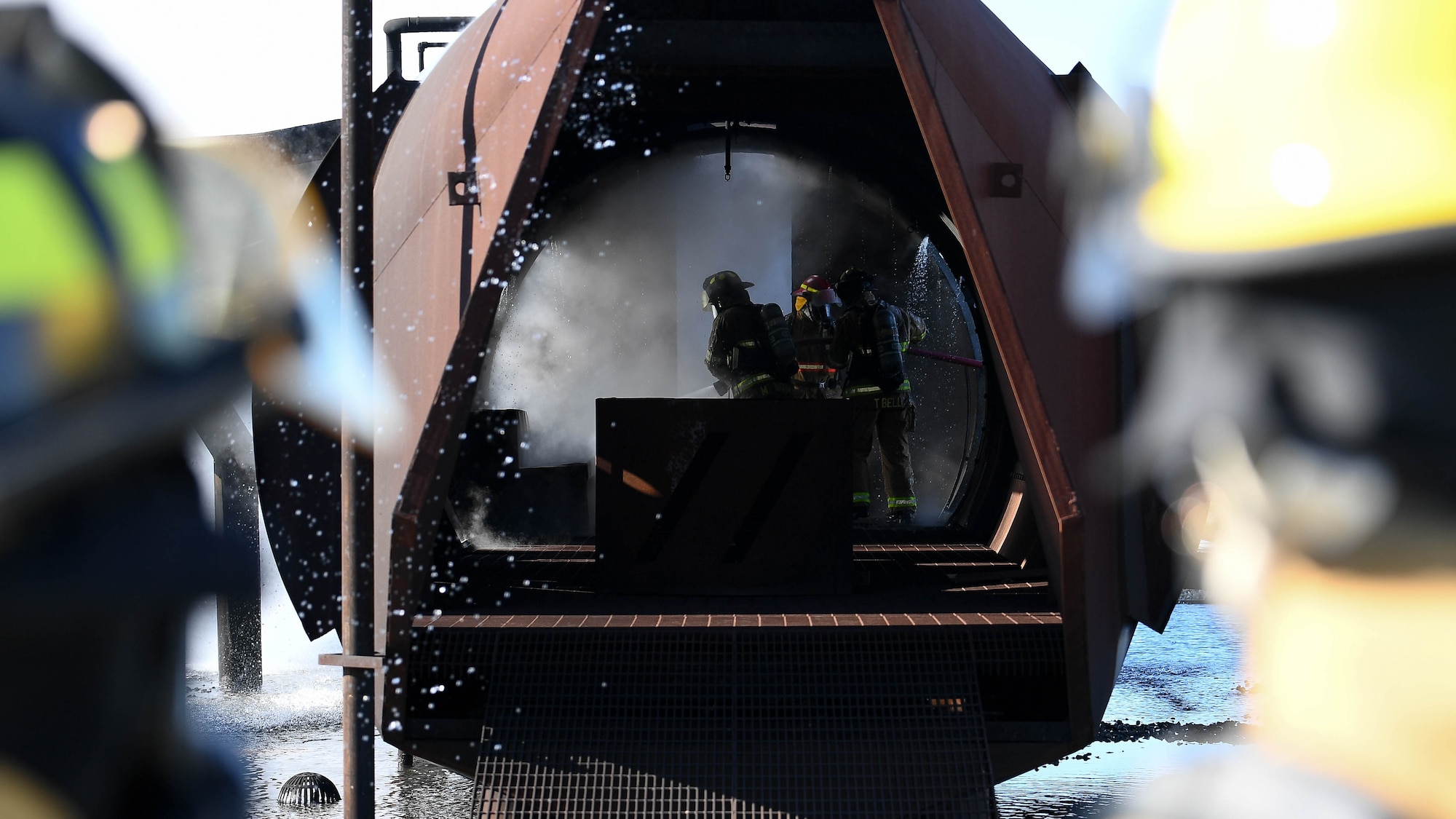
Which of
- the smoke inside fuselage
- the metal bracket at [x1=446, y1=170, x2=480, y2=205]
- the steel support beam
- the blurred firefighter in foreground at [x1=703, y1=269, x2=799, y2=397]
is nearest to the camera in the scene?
the metal bracket at [x1=446, y1=170, x2=480, y2=205]

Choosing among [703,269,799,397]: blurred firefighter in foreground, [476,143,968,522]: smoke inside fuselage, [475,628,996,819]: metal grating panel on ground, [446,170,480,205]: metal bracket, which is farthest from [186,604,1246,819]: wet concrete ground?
→ [703,269,799,397]: blurred firefighter in foreground

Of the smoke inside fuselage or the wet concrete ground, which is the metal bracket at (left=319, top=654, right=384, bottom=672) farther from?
the smoke inside fuselage

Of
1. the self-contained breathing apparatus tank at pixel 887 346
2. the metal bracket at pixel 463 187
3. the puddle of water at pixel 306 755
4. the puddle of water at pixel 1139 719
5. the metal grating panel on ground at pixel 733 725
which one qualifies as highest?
the metal bracket at pixel 463 187

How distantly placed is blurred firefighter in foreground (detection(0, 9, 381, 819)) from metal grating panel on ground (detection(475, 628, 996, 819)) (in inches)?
117

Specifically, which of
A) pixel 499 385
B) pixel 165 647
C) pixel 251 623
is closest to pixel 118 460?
pixel 165 647

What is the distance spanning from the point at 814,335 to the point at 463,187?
521 centimetres

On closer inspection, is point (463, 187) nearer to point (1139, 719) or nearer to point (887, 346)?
point (887, 346)

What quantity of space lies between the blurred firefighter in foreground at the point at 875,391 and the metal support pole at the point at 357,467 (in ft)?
14.5

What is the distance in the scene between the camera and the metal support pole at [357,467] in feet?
13.6

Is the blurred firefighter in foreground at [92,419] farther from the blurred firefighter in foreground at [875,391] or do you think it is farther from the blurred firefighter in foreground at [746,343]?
the blurred firefighter in foreground at [875,391]

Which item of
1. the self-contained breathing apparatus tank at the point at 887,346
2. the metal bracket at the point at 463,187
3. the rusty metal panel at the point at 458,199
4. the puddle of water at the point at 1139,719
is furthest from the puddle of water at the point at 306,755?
the self-contained breathing apparatus tank at the point at 887,346

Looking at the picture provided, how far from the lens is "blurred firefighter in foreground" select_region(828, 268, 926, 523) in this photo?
8.13 m

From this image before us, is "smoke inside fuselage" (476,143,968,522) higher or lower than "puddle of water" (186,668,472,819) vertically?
higher

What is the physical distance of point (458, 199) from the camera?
14.2 feet
